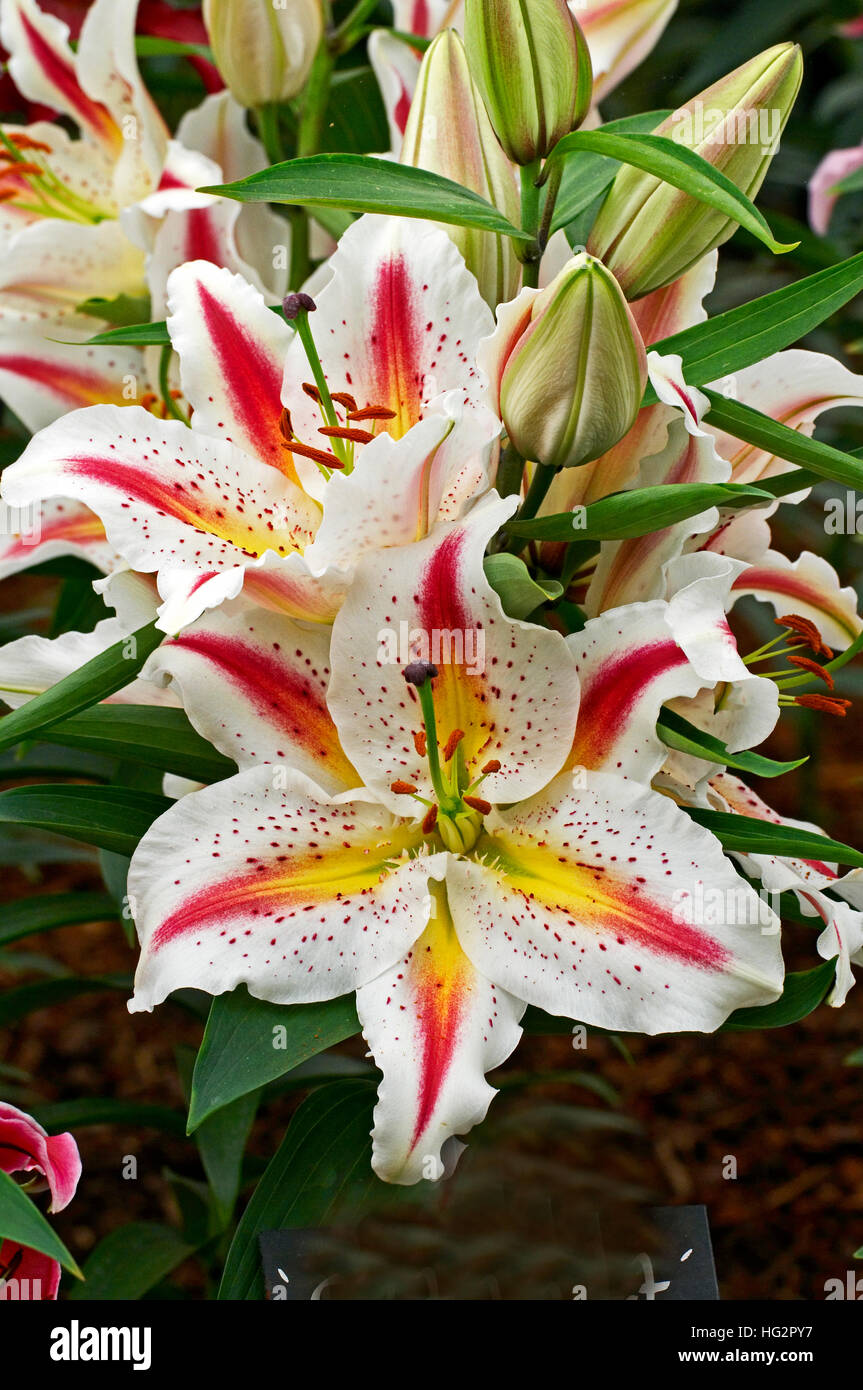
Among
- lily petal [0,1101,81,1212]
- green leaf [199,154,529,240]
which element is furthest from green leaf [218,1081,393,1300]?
green leaf [199,154,529,240]

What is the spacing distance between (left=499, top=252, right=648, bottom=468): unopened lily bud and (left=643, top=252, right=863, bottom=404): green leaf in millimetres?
45

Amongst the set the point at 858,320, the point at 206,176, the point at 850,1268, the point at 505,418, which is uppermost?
the point at 858,320

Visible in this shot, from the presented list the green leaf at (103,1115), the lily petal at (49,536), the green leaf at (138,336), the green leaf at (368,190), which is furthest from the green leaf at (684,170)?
the green leaf at (103,1115)

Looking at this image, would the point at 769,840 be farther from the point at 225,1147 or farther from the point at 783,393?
the point at 225,1147

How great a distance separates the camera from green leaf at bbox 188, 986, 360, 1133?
498 mm

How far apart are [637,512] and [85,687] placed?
21 centimetres

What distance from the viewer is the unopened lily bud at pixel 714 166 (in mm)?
508

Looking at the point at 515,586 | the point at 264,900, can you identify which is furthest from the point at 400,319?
the point at 264,900

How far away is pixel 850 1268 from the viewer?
108 centimetres

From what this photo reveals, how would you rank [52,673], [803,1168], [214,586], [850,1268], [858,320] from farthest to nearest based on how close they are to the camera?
1. [858,320]
2. [803,1168]
3. [850,1268]
4. [52,673]
5. [214,586]

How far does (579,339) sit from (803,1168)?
97 cm

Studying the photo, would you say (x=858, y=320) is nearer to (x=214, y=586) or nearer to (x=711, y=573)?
(x=711, y=573)

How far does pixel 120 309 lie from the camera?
769 millimetres
